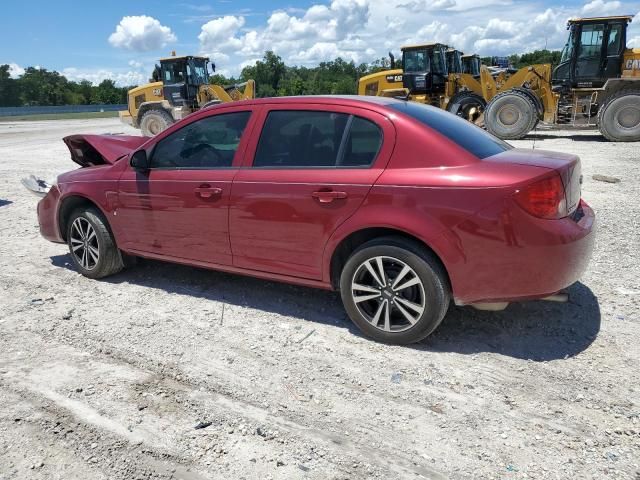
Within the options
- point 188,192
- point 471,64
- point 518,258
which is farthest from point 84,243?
point 471,64

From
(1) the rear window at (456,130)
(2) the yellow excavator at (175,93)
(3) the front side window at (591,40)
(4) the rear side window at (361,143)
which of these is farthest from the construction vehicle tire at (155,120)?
(4) the rear side window at (361,143)

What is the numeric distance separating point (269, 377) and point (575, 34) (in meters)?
15.7

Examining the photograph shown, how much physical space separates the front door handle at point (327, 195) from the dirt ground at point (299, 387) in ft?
3.27

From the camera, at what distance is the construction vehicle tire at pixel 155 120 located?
21.5 metres

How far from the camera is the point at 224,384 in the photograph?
10.8 ft

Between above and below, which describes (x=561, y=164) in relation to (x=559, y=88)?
above

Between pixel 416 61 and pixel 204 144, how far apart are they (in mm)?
16528

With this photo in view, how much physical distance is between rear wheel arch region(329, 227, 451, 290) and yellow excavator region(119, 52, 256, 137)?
18146 mm

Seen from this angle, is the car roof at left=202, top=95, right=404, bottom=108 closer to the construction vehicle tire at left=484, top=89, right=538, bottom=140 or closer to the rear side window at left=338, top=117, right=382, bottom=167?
the rear side window at left=338, top=117, right=382, bottom=167

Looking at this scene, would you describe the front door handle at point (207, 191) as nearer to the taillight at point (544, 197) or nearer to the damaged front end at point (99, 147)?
the damaged front end at point (99, 147)

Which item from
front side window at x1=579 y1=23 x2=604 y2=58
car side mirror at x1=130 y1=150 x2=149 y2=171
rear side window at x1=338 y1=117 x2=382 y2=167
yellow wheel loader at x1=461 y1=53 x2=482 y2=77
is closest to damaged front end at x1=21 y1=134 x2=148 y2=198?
car side mirror at x1=130 y1=150 x2=149 y2=171

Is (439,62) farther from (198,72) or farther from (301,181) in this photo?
(301,181)

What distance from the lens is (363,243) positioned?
3.71 meters

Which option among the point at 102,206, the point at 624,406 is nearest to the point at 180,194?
the point at 102,206
